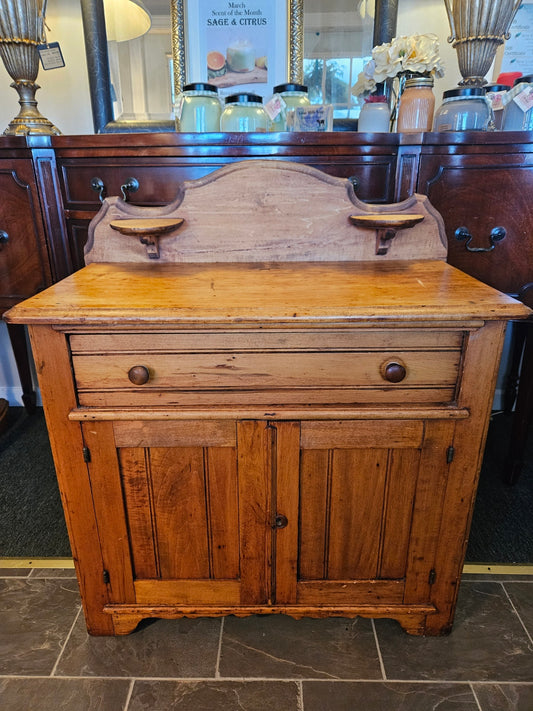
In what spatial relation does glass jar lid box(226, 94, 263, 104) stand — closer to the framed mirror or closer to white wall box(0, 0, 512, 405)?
the framed mirror

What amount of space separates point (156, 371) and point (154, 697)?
715mm

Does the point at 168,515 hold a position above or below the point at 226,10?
below

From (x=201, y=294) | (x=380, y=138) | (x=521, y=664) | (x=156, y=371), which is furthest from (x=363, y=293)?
(x=521, y=664)

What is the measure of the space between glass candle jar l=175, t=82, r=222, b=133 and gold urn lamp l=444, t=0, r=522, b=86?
736 millimetres

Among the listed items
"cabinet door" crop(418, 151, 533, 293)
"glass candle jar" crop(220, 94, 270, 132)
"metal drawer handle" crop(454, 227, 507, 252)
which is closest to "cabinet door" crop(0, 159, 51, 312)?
"glass candle jar" crop(220, 94, 270, 132)

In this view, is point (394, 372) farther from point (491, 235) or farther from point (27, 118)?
point (27, 118)

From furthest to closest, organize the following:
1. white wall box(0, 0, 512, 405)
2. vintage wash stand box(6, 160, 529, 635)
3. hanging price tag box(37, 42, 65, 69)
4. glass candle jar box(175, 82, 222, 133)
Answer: white wall box(0, 0, 512, 405) < hanging price tag box(37, 42, 65, 69) < glass candle jar box(175, 82, 222, 133) < vintage wash stand box(6, 160, 529, 635)

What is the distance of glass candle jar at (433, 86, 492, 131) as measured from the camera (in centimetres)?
139

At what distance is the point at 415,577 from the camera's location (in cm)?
112

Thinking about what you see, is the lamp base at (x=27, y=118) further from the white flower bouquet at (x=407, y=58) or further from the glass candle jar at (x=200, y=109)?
the white flower bouquet at (x=407, y=58)

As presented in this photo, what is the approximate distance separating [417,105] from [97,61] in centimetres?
109

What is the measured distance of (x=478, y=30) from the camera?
4.67 ft

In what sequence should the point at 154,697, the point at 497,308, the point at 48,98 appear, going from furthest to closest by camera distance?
the point at 48,98 < the point at 154,697 < the point at 497,308

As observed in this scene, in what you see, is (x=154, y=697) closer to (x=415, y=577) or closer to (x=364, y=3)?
(x=415, y=577)
